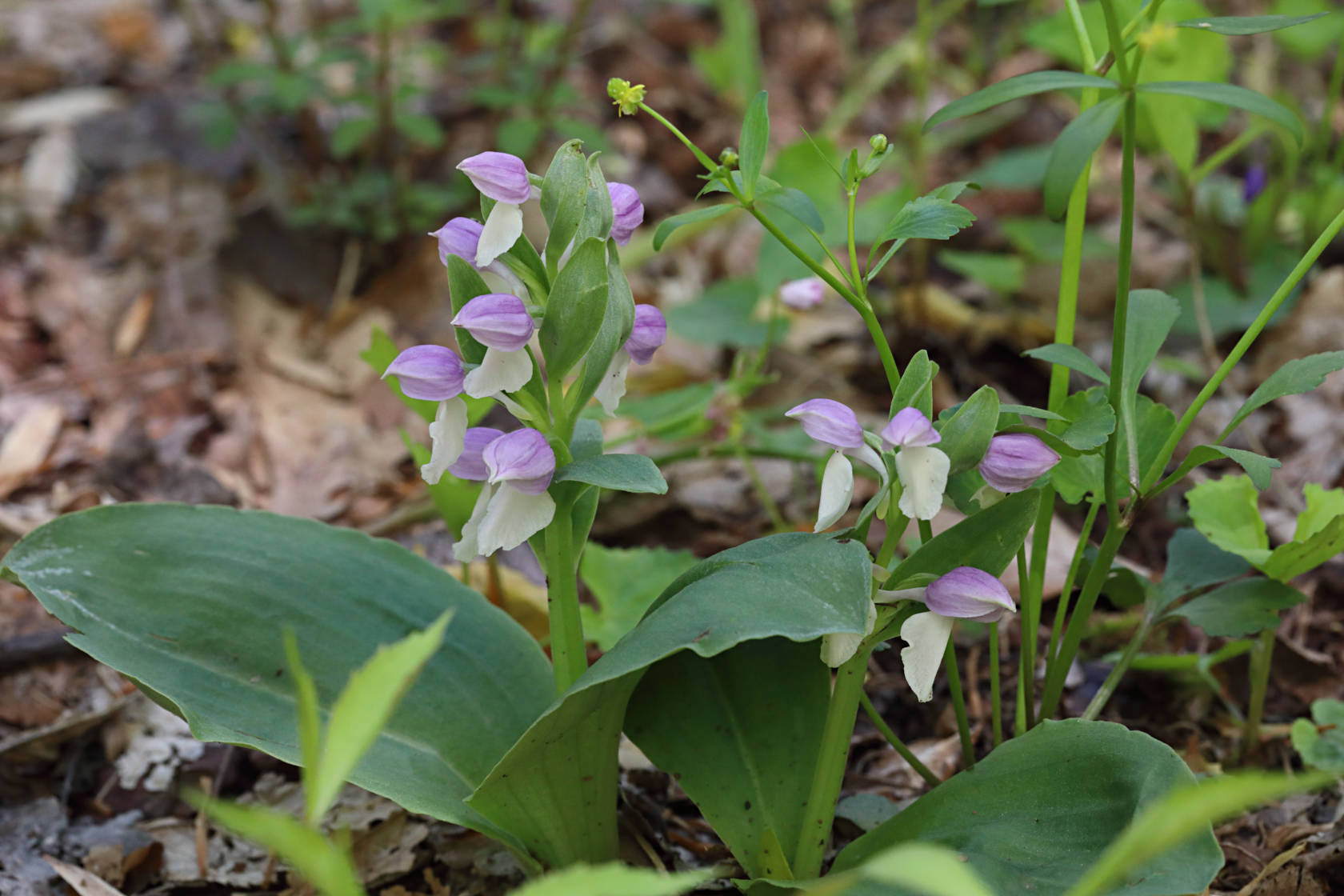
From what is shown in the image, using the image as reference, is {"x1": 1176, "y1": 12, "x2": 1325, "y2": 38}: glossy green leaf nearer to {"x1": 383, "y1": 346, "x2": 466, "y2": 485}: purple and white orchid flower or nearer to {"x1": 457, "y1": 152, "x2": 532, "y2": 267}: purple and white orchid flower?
{"x1": 457, "y1": 152, "x2": 532, "y2": 267}: purple and white orchid flower

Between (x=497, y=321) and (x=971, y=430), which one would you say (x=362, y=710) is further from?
(x=971, y=430)

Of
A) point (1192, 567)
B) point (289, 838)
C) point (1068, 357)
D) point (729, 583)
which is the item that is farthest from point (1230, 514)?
point (289, 838)

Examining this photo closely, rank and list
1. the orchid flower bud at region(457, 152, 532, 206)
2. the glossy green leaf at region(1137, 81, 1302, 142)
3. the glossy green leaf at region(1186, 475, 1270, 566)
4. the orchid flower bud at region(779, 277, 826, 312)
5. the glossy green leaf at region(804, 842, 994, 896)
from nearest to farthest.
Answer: the glossy green leaf at region(804, 842, 994, 896), the glossy green leaf at region(1137, 81, 1302, 142), the orchid flower bud at region(457, 152, 532, 206), the glossy green leaf at region(1186, 475, 1270, 566), the orchid flower bud at region(779, 277, 826, 312)

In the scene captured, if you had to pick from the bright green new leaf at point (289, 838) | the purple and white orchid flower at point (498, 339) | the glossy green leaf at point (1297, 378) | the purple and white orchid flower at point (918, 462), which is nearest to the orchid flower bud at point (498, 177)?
the purple and white orchid flower at point (498, 339)

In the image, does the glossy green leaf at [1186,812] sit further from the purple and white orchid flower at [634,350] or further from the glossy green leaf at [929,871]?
the purple and white orchid flower at [634,350]

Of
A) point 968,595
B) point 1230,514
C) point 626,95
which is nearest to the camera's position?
point 968,595

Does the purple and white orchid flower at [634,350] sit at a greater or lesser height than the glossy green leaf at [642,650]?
greater

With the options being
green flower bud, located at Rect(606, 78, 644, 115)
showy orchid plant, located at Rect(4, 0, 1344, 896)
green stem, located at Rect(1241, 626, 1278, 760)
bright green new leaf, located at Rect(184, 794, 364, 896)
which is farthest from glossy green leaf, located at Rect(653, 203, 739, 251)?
green stem, located at Rect(1241, 626, 1278, 760)
